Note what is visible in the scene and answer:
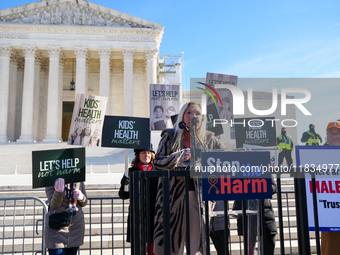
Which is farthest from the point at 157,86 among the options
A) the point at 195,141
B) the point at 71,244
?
the point at 195,141

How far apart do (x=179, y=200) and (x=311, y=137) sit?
4.48 ft

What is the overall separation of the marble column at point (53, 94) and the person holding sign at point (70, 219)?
24.4 m

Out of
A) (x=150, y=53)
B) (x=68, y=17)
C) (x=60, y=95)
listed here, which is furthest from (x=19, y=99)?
(x=150, y=53)

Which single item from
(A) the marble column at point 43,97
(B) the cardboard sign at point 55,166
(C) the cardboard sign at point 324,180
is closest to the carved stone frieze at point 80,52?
(A) the marble column at point 43,97

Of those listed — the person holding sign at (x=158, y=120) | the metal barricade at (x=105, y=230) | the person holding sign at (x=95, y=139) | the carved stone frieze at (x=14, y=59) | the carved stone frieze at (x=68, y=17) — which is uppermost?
the carved stone frieze at (x=68, y=17)

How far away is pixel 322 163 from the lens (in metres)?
2.41

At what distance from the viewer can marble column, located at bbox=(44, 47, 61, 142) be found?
2739cm

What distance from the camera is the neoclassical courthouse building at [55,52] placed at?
27.3m

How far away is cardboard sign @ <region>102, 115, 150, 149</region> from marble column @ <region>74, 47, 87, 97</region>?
74.4ft

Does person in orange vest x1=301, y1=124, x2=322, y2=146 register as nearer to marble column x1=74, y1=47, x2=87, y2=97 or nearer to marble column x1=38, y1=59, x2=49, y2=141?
marble column x1=74, y1=47, x2=87, y2=97

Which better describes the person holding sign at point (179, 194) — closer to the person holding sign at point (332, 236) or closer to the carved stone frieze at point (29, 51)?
the person holding sign at point (332, 236)

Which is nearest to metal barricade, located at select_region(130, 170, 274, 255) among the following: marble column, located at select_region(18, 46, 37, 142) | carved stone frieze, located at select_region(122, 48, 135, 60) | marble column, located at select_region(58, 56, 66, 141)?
marble column, located at select_region(18, 46, 37, 142)

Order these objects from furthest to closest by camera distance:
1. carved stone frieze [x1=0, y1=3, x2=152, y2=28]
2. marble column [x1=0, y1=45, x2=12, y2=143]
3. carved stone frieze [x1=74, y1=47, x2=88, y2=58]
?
carved stone frieze [x1=74, y1=47, x2=88, y2=58] < carved stone frieze [x1=0, y1=3, x2=152, y2=28] < marble column [x1=0, y1=45, x2=12, y2=143]

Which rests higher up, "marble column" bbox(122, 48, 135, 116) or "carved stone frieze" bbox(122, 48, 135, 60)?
"carved stone frieze" bbox(122, 48, 135, 60)
